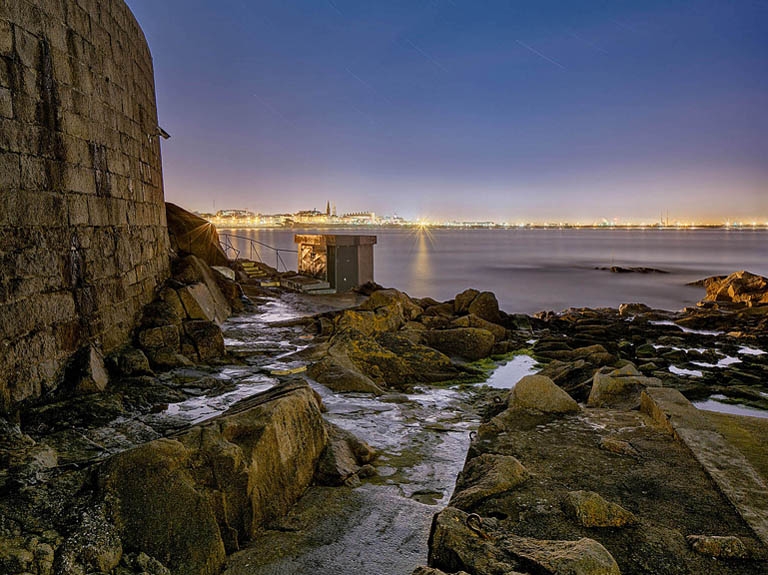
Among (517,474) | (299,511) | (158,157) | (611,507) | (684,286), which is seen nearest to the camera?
(611,507)

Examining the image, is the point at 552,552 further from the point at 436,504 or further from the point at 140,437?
the point at 140,437

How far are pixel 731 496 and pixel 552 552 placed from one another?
5.13 ft

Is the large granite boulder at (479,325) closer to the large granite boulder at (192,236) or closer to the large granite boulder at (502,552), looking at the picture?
the large granite boulder at (192,236)

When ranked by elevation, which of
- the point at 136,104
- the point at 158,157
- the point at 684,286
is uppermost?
the point at 136,104

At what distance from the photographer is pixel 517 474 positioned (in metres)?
3.75

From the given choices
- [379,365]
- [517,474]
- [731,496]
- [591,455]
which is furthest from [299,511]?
[379,365]

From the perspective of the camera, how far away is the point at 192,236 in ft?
43.7

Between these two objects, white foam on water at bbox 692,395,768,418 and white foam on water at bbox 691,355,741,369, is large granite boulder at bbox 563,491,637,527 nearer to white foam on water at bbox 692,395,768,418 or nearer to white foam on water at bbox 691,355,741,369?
white foam on water at bbox 692,395,768,418

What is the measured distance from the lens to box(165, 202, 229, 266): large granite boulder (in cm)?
1265

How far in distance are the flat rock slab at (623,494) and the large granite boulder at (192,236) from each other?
980 centimetres

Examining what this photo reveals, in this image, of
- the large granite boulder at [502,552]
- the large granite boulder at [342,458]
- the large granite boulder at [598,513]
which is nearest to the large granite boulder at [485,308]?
the large granite boulder at [342,458]

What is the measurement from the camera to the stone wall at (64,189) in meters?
4.39

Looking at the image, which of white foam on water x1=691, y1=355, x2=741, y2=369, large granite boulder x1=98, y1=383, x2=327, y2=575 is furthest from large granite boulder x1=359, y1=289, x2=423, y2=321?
large granite boulder x1=98, y1=383, x2=327, y2=575

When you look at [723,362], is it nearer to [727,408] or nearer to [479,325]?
[727,408]
